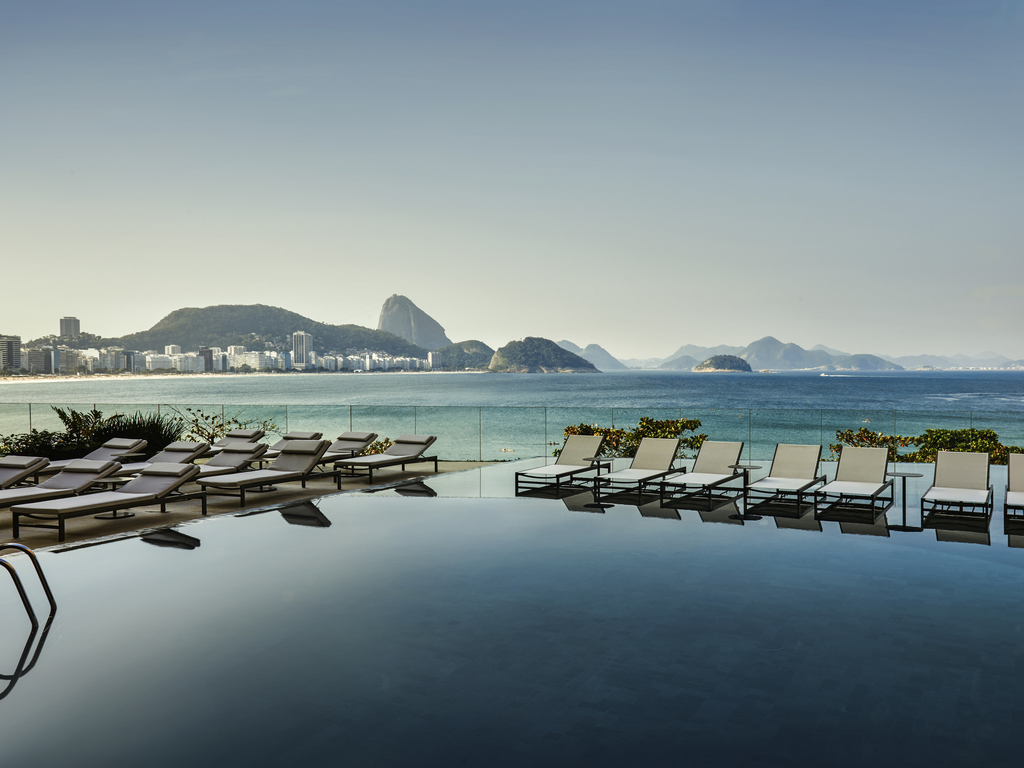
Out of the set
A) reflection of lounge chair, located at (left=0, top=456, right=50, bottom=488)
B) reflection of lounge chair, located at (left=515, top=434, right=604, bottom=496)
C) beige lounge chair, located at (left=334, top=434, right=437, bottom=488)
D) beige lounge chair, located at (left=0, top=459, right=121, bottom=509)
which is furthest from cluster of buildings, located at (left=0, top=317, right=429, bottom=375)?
reflection of lounge chair, located at (left=515, top=434, right=604, bottom=496)

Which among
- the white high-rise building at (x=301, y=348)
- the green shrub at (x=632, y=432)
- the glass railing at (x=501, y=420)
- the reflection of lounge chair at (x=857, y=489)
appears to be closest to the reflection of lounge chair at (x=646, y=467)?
the reflection of lounge chair at (x=857, y=489)

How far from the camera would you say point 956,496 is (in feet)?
22.7

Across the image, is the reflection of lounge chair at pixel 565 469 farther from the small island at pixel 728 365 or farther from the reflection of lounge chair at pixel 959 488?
the small island at pixel 728 365

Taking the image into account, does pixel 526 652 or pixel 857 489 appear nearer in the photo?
pixel 526 652

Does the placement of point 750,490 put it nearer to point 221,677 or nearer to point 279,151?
point 221,677

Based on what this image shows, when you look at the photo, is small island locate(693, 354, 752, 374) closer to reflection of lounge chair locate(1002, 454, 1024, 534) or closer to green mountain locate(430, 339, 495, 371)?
green mountain locate(430, 339, 495, 371)

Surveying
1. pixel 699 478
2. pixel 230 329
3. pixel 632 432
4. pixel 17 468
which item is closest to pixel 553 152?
pixel 632 432

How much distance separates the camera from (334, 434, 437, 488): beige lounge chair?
32.0ft

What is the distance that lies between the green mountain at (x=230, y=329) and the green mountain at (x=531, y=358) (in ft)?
87.2

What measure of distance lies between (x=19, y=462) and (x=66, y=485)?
1107mm

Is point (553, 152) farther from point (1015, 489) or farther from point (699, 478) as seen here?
point (1015, 489)

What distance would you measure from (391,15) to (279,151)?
14.0 metres

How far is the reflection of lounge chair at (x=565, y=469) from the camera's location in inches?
350

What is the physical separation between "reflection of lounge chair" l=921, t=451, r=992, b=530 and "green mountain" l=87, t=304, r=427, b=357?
78.9m
